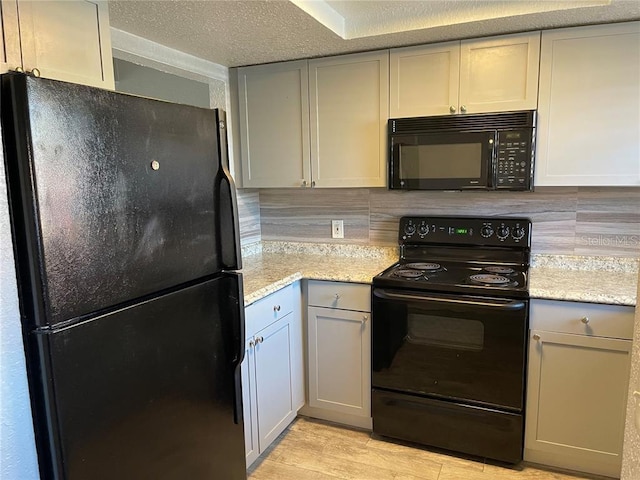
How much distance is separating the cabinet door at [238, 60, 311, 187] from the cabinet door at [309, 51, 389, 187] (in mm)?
68

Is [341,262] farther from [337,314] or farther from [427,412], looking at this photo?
[427,412]

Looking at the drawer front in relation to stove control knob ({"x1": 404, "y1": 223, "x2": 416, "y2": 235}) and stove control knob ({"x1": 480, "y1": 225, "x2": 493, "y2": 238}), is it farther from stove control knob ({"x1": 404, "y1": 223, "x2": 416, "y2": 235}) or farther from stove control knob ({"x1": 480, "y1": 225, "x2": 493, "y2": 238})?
stove control knob ({"x1": 480, "y1": 225, "x2": 493, "y2": 238})

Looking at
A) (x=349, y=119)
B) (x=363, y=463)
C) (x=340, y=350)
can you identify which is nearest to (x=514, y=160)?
(x=349, y=119)

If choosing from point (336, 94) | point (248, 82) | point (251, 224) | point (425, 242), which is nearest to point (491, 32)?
point (336, 94)

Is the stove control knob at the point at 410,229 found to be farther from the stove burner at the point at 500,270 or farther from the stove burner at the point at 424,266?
the stove burner at the point at 500,270

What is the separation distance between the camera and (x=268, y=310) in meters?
2.21

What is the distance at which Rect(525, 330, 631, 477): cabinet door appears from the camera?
2.00 metres

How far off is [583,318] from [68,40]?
86.6 inches

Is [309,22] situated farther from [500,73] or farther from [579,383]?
[579,383]

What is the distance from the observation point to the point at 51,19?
1.28 m

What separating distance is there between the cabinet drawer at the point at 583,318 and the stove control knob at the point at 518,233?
513 mm

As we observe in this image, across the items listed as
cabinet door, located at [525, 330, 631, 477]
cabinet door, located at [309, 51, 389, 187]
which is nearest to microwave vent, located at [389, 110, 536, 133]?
cabinet door, located at [309, 51, 389, 187]

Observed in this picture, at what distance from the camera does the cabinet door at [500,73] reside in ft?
7.18

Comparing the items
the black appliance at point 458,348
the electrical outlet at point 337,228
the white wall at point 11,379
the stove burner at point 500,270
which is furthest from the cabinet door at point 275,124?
the white wall at point 11,379
